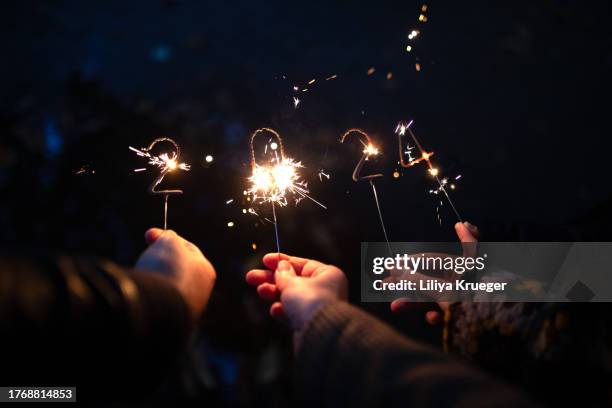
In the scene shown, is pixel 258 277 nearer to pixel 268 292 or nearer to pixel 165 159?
pixel 268 292

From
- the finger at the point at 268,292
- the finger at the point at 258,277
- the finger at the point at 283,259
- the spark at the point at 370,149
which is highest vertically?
the spark at the point at 370,149

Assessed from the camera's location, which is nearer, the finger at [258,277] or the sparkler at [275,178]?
the finger at [258,277]

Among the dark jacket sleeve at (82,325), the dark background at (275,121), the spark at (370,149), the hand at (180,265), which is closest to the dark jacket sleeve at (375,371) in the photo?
the dark jacket sleeve at (82,325)

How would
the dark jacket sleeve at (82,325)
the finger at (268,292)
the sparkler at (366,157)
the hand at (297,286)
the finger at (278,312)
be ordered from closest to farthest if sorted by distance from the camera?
1. the dark jacket sleeve at (82,325)
2. the hand at (297,286)
3. the finger at (278,312)
4. the finger at (268,292)
5. the sparkler at (366,157)

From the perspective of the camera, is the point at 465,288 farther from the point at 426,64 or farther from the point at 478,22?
the point at 478,22

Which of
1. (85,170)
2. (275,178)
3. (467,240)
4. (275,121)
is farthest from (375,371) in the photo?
(85,170)

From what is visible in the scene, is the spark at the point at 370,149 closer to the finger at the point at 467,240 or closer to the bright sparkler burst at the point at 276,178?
the bright sparkler burst at the point at 276,178

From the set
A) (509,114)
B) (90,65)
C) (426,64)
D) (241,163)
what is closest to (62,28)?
(90,65)
